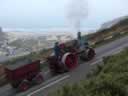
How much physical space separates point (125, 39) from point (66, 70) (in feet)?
37.9

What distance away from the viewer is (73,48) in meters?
23.1

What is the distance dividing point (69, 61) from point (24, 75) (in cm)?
360

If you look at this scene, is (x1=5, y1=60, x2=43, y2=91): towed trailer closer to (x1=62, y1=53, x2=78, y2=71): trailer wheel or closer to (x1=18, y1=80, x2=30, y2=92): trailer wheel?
(x1=18, y1=80, x2=30, y2=92): trailer wheel

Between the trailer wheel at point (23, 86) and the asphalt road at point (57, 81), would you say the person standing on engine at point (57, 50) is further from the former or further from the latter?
the trailer wheel at point (23, 86)

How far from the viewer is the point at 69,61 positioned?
882 inches

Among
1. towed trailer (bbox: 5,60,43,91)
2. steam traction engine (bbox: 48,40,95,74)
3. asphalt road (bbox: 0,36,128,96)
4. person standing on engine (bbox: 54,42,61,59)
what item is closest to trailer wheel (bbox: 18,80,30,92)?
towed trailer (bbox: 5,60,43,91)

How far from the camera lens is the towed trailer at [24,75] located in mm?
19750

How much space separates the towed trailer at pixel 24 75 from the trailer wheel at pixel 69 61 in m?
2.06

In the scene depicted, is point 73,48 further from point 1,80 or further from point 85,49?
point 1,80

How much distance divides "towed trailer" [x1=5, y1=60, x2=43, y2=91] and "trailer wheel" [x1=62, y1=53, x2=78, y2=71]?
6.76 feet

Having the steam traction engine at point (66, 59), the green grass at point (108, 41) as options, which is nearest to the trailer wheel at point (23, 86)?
the steam traction engine at point (66, 59)

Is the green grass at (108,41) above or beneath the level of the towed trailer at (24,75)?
above

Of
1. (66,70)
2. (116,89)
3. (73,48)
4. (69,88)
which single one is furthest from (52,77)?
(116,89)

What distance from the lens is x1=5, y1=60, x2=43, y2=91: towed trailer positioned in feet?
64.8
